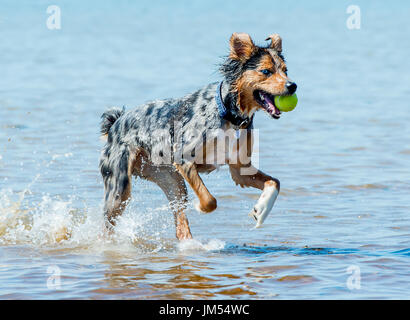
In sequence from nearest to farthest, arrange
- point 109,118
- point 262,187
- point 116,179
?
point 262,187 < point 116,179 < point 109,118

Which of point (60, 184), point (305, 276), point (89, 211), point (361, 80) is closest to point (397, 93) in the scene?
point (361, 80)

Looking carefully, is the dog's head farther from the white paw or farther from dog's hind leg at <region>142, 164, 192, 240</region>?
dog's hind leg at <region>142, 164, 192, 240</region>

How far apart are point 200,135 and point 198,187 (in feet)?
1.47

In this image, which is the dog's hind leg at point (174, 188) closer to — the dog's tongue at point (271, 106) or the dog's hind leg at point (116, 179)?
the dog's hind leg at point (116, 179)

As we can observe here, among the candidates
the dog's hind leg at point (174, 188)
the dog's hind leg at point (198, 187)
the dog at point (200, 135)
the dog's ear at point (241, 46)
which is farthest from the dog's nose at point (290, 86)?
the dog's hind leg at point (174, 188)

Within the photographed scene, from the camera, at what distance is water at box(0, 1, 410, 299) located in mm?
6480

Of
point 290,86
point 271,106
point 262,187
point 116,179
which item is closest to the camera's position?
point 290,86

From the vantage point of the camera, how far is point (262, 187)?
23.8ft

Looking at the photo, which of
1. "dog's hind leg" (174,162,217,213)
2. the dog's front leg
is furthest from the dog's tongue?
"dog's hind leg" (174,162,217,213)

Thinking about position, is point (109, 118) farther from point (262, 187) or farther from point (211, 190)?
point (211, 190)

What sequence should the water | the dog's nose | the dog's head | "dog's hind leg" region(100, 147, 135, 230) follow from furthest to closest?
"dog's hind leg" region(100, 147, 135, 230)
the dog's head
the dog's nose
the water

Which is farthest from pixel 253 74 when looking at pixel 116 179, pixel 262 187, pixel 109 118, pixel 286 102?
pixel 109 118

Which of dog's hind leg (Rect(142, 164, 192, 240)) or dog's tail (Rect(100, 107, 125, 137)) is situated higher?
dog's tail (Rect(100, 107, 125, 137))
